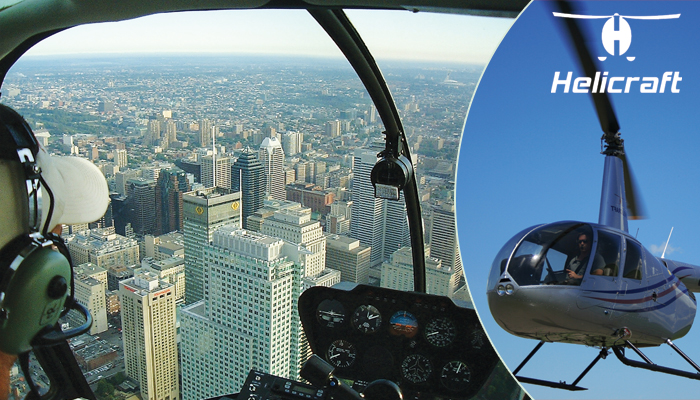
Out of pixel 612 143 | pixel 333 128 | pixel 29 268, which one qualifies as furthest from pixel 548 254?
pixel 333 128

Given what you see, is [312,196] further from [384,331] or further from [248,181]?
[384,331]

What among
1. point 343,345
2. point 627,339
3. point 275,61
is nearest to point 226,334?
point 343,345

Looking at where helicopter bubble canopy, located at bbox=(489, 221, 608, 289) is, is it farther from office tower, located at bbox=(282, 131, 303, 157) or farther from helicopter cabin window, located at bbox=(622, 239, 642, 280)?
office tower, located at bbox=(282, 131, 303, 157)

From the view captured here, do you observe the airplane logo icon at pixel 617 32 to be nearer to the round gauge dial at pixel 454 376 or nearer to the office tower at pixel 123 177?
the round gauge dial at pixel 454 376

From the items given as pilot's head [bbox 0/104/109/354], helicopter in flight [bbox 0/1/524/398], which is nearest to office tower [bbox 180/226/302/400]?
helicopter in flight [bbox 0/1/524/398]

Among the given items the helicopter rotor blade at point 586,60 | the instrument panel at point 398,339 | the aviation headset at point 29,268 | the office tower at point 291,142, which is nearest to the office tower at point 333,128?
the office tower at point 291,142

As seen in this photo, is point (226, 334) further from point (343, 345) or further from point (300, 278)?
point (343, 345)
